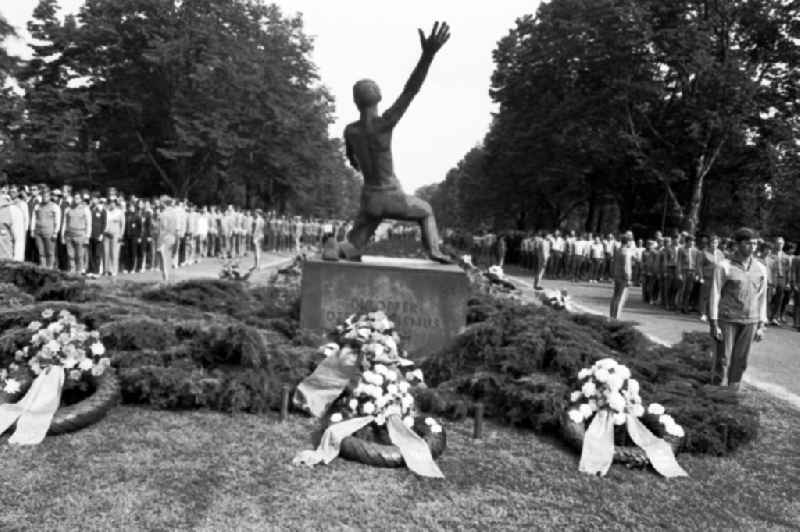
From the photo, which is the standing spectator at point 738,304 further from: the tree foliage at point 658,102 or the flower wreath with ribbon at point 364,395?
the tree foliage at point 658,102

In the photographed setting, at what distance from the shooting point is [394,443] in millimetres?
5266

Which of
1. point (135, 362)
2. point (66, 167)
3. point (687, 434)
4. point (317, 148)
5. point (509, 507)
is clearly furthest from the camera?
point (317, 148)

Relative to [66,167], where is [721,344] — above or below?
below

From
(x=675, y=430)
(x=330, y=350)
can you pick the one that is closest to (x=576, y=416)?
(x=675, y=430)

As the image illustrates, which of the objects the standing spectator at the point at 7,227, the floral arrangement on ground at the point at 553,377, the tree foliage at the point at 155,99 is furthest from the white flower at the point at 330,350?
the tree foliage at the point at 155,99

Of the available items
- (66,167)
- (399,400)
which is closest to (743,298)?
(399,400)

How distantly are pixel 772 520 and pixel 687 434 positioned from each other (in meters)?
1.30

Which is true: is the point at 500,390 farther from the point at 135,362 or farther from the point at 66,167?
the point at 66,167

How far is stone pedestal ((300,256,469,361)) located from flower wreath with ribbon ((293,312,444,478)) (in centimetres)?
97

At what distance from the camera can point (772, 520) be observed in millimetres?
4695

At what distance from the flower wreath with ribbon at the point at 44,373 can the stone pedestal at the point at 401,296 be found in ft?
8.57

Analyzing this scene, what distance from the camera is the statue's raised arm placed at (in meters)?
7.48

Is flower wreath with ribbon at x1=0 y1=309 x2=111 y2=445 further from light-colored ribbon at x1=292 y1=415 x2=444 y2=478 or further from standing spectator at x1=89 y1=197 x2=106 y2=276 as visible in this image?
standing spectator at x1=89 y1=197 x2=106 y2=276

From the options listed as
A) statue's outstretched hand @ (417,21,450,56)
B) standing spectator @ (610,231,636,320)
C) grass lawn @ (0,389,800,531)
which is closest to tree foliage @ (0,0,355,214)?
standing spectator @ (610,231,636,320)
